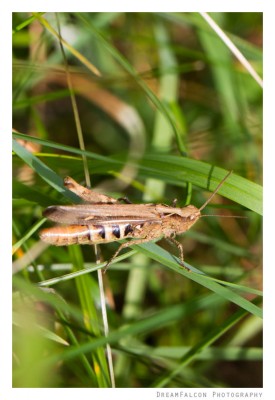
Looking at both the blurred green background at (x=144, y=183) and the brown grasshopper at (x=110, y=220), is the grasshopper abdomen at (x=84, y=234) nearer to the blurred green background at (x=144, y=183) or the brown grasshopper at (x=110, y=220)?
the brown grasshopper at (x=110, y=220)

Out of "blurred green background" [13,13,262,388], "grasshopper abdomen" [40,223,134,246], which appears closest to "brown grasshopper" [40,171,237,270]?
"grasshopper abdomen" [40,223,134,246]

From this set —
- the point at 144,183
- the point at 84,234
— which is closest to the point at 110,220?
the point at 84,234

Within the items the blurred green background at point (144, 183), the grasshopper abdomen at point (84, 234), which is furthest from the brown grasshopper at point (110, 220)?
the blurred green background at point (144, 183)

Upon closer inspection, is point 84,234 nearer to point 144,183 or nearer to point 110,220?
point 110,220

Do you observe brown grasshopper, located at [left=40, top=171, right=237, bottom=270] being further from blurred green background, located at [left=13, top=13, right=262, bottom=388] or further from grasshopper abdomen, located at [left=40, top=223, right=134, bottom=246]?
blurred green background, located at [left=13, top=13, right=262, bottom=388]
